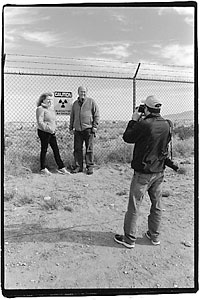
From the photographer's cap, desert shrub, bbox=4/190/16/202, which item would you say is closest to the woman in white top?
desert shrub, bbox=4/190/16/202

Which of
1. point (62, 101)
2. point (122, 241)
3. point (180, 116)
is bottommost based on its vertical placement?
point (122, 241)

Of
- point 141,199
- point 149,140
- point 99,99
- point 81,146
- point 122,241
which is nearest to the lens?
point 149,140

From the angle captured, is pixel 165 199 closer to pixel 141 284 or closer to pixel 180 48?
pixel 141 284

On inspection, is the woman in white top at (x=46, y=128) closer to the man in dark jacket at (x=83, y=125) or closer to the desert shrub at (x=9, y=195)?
the man in dark jacket at (x=83, y=125)

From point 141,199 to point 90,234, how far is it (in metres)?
0.60

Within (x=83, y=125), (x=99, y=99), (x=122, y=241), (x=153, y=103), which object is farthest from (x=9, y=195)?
(x=153, y=103)

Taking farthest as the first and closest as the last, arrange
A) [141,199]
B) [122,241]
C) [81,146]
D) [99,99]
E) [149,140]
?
[81,146] < [99,99] < [122,241] < [141,199] < [149,140]

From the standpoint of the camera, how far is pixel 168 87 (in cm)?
424

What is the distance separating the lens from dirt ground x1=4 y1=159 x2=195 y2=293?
12.3ft

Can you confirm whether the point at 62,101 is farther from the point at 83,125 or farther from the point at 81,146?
the point at 81,146

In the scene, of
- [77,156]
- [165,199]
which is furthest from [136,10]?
[165,199]

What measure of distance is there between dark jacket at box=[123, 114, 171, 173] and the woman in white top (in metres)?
0.76

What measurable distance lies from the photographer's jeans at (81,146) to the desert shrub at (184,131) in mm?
826

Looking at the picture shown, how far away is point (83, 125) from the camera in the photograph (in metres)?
4.11
